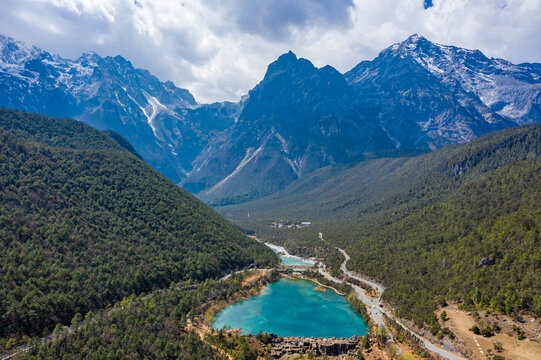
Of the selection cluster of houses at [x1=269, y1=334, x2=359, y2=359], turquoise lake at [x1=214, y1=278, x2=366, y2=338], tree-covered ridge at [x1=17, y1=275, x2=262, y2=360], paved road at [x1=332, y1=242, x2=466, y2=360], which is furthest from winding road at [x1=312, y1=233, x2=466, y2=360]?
tree-covered ridge at [x1=17, y1=275, x2=262, y2=360]

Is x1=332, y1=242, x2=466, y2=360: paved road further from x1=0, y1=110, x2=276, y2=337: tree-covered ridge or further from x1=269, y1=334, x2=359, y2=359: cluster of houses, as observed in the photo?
x1=0, y1=110, x2=276, y2=337: tree-covered ridge

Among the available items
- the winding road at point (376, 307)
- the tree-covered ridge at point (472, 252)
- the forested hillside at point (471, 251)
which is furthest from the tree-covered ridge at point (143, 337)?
the forested hillside at point (471, 251)

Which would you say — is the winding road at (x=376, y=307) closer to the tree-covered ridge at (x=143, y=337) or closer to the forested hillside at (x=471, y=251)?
the forested hillside at (x=471, y=251)

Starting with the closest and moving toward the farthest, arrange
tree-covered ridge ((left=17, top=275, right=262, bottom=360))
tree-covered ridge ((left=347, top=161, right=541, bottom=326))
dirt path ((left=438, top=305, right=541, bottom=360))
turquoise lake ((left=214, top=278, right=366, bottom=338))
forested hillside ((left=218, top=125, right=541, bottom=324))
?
1. dirt path ((left=438, top=305, right=541, bottom=360))
2. tree-covered ridge ((left=17, top=275, right=262, bottom=360))
3. tree-covered ridge ((left=347, top=161, right=541, bottom=326))
4. forested hillside ((left=218, top=125, right=541, bottom=324))
5. turquoise lake ((left=214, top=278, right=366, bottom=338))

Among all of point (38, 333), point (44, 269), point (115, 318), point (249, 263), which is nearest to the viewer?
point (38, 333)

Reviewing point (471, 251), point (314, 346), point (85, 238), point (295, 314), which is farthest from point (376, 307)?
point (85, 238)

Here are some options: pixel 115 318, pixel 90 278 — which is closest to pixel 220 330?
pixel 115 318

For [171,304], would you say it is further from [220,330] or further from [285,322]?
[285,322]
